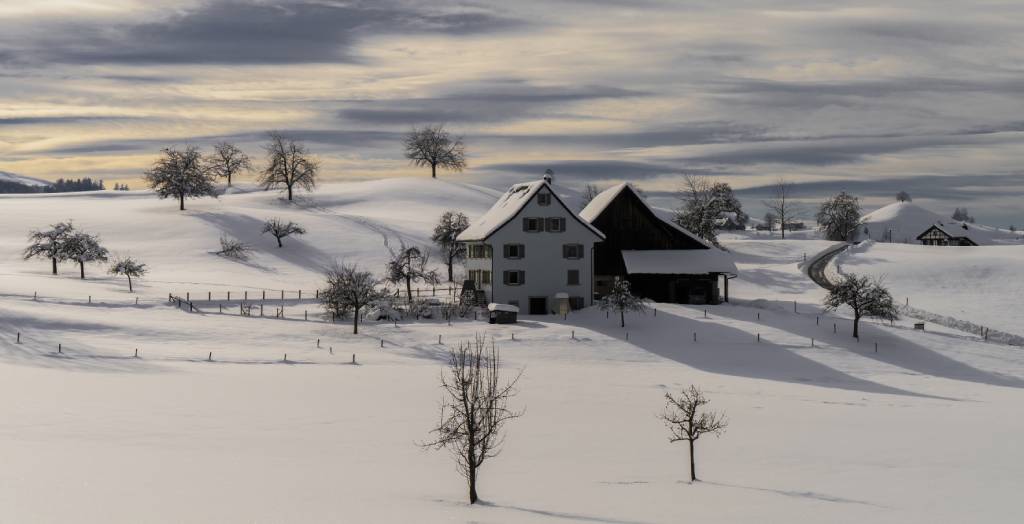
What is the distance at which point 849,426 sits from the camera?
35.0 m

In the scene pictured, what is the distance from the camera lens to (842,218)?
15112 cm

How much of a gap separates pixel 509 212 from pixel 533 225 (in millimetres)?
2269

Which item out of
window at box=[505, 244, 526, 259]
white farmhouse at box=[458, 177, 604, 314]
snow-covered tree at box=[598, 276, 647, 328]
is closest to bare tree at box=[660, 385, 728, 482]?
snow-covered tree at box=[598, 276, 647, 328]

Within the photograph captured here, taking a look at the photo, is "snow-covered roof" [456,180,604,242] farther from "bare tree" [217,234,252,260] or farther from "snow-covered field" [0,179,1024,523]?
"bare tree" [217,234,252,260]

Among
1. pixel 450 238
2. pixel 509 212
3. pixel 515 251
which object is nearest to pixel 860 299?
pixel 515 251

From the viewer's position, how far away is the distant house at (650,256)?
67.8 meters

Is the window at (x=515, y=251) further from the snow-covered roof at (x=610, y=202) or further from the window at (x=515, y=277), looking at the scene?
the snow-covered roof at (x=610, y=202)

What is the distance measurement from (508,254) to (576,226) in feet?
18.9

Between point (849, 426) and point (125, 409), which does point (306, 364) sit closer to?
point (125, 409)

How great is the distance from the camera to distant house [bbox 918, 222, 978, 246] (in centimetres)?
13262

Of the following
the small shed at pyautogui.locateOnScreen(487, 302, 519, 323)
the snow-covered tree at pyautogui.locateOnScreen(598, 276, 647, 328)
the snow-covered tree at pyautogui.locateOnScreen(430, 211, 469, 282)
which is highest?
the snow-covered tree at pyautogui.locateOnScreen(430, 211, 469, 282)

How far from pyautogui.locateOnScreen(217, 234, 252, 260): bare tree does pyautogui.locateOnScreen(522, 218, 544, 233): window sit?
35915mm

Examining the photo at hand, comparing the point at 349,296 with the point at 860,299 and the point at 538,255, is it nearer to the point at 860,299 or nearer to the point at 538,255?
the point at 538,255

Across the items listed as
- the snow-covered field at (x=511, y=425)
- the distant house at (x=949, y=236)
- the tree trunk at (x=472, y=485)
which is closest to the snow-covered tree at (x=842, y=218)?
the distant house at (x=949, y=236)
